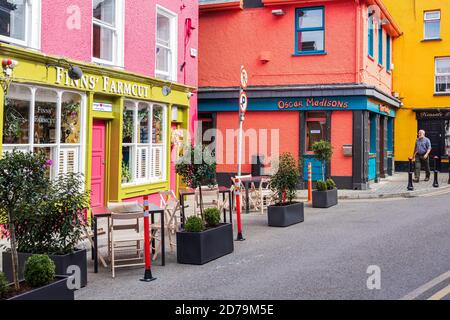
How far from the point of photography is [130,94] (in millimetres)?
13062

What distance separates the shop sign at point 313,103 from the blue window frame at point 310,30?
178 centimetres

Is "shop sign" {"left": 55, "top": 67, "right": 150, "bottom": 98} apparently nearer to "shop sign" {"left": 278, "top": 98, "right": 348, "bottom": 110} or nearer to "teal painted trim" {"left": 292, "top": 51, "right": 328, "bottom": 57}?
"shop sign" {"left": 278, "top": 98, "right": 348, "bottom": 110}

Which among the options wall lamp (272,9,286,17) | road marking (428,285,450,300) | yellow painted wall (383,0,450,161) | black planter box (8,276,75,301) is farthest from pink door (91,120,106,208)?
yellow painted wall (383,0,450,161)

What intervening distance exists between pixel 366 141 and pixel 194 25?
7099mm

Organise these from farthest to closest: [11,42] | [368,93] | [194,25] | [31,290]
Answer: [368,93]
[194,25]
[11,42]
[31,290]


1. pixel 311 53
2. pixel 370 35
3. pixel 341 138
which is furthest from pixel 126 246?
pixel 370 35

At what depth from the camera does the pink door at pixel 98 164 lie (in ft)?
40.5

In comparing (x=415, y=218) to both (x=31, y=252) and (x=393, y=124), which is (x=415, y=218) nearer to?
(x=31, y=252)

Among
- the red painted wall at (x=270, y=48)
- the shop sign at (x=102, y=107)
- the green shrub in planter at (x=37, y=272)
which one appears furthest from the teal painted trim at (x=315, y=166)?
the green shrub in planter at (x=37, y=272)

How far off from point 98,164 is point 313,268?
22.1 ft

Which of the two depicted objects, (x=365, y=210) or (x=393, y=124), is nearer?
(x=365, y=210)

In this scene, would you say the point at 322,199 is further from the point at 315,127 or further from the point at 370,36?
the point at 370,36

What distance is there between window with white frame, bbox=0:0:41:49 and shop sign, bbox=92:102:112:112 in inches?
84.8
